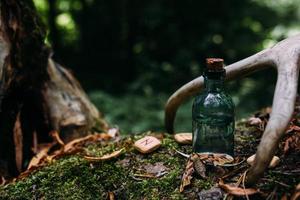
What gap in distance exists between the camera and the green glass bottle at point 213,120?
7.09 feet

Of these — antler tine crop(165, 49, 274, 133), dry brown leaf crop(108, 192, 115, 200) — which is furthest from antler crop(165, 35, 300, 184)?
dry brown leaf crop(108, 192, 115, 200)

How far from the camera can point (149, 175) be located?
7.07 feet

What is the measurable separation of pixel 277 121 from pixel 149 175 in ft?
2.30

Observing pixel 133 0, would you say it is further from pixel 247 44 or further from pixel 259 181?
pixel 259 181

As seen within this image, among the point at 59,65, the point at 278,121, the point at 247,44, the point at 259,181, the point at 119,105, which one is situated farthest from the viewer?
the point at 247,44

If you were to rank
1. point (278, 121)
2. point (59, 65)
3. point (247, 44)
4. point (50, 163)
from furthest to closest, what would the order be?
point (247, 44)
point (59, 65)
point (50, 163)
point (278, 121)

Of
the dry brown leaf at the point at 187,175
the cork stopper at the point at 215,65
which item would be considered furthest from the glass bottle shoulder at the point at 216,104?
the dry brown leaf at the point at 187,175

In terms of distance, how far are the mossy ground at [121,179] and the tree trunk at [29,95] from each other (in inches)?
16.0

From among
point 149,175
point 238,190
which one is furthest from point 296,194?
point 149,175

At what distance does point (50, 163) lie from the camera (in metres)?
2.49

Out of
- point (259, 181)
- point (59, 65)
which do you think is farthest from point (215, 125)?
point (59, 65)

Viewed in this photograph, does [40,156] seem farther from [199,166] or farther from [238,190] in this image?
[238,190]

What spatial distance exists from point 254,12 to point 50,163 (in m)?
5.85

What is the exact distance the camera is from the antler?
1.71 meters
